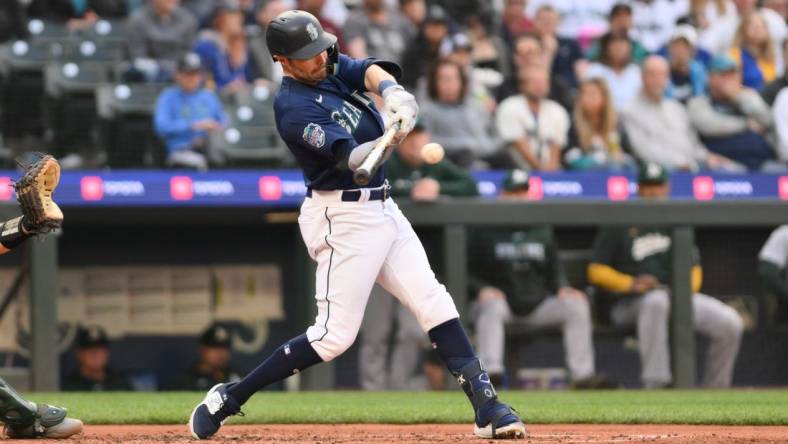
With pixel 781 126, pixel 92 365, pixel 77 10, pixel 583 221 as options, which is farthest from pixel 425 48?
pixel 92 365

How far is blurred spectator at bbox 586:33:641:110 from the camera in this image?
38.7 ft

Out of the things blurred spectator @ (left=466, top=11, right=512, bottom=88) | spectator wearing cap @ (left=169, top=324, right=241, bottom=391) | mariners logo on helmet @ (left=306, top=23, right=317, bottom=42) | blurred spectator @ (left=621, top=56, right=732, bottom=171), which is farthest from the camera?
blurred spectator @ (left=466, top=11, right=512, bottom=88)

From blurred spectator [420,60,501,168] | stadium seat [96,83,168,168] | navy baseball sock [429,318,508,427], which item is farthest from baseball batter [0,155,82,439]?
blurred spectator [420,60,501,168]

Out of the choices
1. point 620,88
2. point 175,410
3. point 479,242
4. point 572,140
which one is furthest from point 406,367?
point 620,88

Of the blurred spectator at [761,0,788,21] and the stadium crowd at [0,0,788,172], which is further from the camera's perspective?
the blurred spectator at [761,0,788,21]

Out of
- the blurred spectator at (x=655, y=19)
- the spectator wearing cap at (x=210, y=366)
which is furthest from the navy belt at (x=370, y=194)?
the blurred spectator at (x=655, y=19)

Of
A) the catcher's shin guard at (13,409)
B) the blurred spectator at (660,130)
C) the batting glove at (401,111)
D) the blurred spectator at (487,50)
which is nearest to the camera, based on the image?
the batting glove at (401,111)

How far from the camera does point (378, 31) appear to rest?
451 inches

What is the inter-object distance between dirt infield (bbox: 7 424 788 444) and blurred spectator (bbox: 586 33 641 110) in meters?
5.87

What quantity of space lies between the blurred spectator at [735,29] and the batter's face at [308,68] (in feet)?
25.0

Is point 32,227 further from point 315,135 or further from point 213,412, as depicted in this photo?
point 315,135

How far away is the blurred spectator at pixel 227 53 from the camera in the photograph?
10.9 m

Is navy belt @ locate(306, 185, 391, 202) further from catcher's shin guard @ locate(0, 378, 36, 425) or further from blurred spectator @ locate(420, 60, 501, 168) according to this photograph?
blurred spectator @ locate(420, 60, 501, 168)

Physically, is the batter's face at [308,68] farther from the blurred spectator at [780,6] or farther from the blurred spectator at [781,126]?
the blurred spectator at [780,6]
